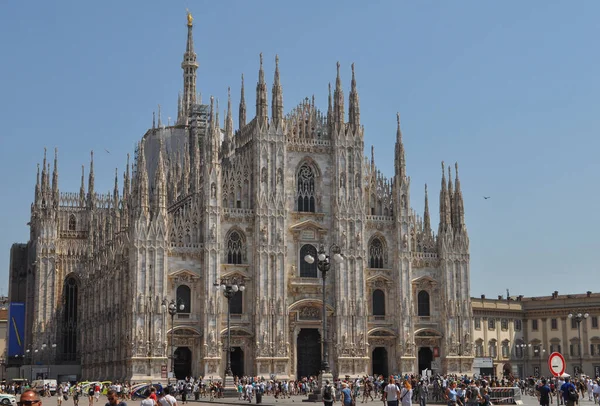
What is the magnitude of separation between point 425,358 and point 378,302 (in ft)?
19.2

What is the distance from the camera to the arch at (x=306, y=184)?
72.5 metres

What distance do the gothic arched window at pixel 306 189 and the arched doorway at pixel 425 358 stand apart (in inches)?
551

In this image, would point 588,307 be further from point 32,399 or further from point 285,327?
point 32,399

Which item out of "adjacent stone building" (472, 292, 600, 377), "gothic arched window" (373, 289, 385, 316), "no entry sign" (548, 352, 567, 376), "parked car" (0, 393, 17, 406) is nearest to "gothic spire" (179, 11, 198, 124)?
"adjacent stone building" (472, 292, 600, 377)

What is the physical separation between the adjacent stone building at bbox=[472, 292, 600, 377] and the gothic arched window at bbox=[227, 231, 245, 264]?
1353 inches

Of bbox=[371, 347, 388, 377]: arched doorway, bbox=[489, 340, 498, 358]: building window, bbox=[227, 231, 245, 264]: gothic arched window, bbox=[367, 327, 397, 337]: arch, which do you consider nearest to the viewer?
bbox=[227, 231, 245, 264]: gothic arched window

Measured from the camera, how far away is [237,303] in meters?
69.4

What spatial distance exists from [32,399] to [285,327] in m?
56.5

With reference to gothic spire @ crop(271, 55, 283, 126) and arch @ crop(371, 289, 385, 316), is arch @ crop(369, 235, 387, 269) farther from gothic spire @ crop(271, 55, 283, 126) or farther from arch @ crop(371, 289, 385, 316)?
gothic spire @ crop(271, 55, 283, 126)

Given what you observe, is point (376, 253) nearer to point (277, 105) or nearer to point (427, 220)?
point (427, 220)

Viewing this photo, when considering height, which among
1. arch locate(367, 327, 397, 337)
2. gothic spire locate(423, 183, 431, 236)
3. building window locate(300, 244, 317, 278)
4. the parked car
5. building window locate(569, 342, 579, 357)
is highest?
gothic spire locate(423, 183, 431, 236)

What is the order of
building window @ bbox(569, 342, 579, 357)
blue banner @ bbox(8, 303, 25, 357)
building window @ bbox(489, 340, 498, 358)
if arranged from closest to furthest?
building window @ bbox(569, 342, 579, 357) < building window @ bbox(489, 340, 498, 358) < blue banner @ bbox(8, 303, 25, 357)

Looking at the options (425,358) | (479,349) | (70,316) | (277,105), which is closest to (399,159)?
(277,105)

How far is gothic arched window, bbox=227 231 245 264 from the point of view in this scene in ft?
229
